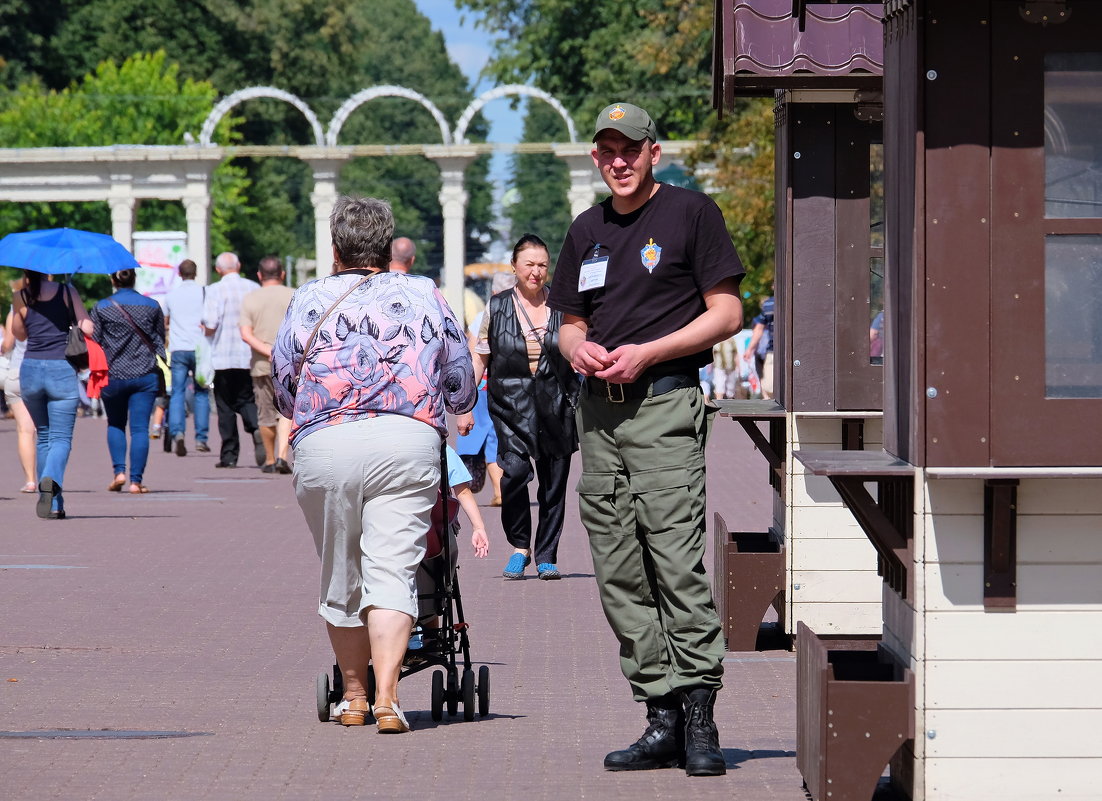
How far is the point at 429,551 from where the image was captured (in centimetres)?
687

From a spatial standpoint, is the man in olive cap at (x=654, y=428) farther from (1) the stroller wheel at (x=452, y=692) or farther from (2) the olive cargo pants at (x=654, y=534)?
(1) the stroller wheel at (x=452, y=692)

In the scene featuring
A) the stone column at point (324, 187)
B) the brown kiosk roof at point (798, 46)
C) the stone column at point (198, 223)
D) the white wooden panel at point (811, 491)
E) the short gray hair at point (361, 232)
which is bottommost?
the white wooden panel at point (811, 491)

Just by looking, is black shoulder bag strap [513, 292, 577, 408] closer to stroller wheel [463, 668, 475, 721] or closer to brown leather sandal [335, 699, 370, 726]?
stroller wheel [463, 668, 475, 721]

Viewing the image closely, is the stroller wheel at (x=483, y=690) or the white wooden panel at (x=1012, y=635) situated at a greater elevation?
the white wooden panel at (x=1012, y=635)

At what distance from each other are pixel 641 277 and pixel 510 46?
1965 inches

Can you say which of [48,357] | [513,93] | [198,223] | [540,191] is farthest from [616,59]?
[540,191]

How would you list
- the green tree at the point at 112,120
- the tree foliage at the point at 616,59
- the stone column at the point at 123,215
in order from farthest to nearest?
the green tree at the point at 112,120
the stone column at the point at 123,215
the tree foliage at the point at 616,59

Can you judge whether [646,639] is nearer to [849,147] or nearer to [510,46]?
[849,147]

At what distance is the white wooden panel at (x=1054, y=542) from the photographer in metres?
5.08

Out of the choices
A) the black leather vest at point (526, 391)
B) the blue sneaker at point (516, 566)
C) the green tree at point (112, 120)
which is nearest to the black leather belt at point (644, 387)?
the black leather vest at point (526, 391)

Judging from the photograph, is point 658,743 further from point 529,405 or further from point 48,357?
point 48,357

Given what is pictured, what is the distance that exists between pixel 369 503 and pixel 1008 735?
242 cm

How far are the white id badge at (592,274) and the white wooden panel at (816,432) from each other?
105 inches

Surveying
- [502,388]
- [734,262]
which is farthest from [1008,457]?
[502,388]
